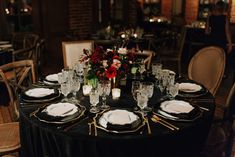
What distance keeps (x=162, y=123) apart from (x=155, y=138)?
5.6 inches

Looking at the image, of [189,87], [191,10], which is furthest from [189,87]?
[191,10]

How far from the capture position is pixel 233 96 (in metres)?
2.33

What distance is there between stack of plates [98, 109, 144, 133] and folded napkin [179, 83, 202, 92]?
2.18 feet

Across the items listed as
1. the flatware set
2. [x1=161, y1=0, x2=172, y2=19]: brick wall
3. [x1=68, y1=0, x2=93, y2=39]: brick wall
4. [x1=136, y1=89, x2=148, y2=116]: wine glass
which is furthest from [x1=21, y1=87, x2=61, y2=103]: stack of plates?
[x1=161, y1=0, x2=172, y2=19]: brick wall

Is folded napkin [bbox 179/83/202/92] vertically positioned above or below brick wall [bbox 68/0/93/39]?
below

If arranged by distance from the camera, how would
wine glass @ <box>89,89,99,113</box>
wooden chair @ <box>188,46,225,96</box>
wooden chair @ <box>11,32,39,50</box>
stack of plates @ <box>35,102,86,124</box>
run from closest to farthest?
stack of plates @ <box>35,102,86,124</box> < wine glass @ <box>89,89,99,113</box> < wooden chair @ <box>188,46,225,96</box> < wooden chair @ <box>11,32,39,50</box>

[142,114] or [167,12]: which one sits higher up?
[167,12]

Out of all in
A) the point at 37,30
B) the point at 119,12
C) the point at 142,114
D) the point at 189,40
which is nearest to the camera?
the point at 142,114

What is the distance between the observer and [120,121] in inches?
68.0

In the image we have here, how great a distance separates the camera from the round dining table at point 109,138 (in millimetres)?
1614

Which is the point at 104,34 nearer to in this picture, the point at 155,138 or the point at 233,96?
the point at 233,96

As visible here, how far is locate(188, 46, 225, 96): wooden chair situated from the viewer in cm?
274

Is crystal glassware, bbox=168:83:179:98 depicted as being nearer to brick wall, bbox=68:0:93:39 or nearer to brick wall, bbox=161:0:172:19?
brick wall, bbox=68:0:93:39

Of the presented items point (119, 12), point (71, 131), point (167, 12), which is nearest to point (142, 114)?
point (71, 131)
